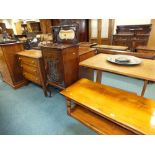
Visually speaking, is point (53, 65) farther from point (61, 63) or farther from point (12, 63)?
point (12, 63)

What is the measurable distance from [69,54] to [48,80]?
0.64 m

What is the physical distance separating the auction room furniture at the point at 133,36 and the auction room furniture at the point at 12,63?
3406 mm

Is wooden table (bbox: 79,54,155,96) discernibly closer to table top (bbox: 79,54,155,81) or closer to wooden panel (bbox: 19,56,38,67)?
table top (bbox: 79,54,155,81)

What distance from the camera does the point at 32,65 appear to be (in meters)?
2.06

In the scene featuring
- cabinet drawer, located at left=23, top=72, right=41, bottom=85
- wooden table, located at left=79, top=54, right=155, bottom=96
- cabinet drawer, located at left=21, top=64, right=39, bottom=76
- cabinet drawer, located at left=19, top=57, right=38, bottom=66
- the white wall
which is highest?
the white wall

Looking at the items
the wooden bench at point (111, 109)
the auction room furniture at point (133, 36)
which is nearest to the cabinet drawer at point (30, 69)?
the wooden bench at point (111, 109)

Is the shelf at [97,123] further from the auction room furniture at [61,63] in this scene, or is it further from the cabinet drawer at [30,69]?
the cabinet drawer at [30,69]

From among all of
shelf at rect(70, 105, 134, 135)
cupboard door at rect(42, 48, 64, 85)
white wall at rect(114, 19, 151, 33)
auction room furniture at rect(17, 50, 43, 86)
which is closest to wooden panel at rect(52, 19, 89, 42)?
white wall at rect(114, 19, 151, 33)

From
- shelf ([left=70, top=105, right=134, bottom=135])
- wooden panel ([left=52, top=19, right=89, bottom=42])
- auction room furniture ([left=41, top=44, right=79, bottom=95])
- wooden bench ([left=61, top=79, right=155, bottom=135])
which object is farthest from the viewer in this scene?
wooden panel ([left=52, top=19, right=89, bottom=42])

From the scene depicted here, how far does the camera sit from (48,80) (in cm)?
195

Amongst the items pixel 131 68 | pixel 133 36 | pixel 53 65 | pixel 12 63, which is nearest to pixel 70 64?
pixel 53 65

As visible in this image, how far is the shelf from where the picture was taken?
1.31 meters

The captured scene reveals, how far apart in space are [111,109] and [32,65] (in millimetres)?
1541

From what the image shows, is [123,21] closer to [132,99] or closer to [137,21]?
[137,21]
